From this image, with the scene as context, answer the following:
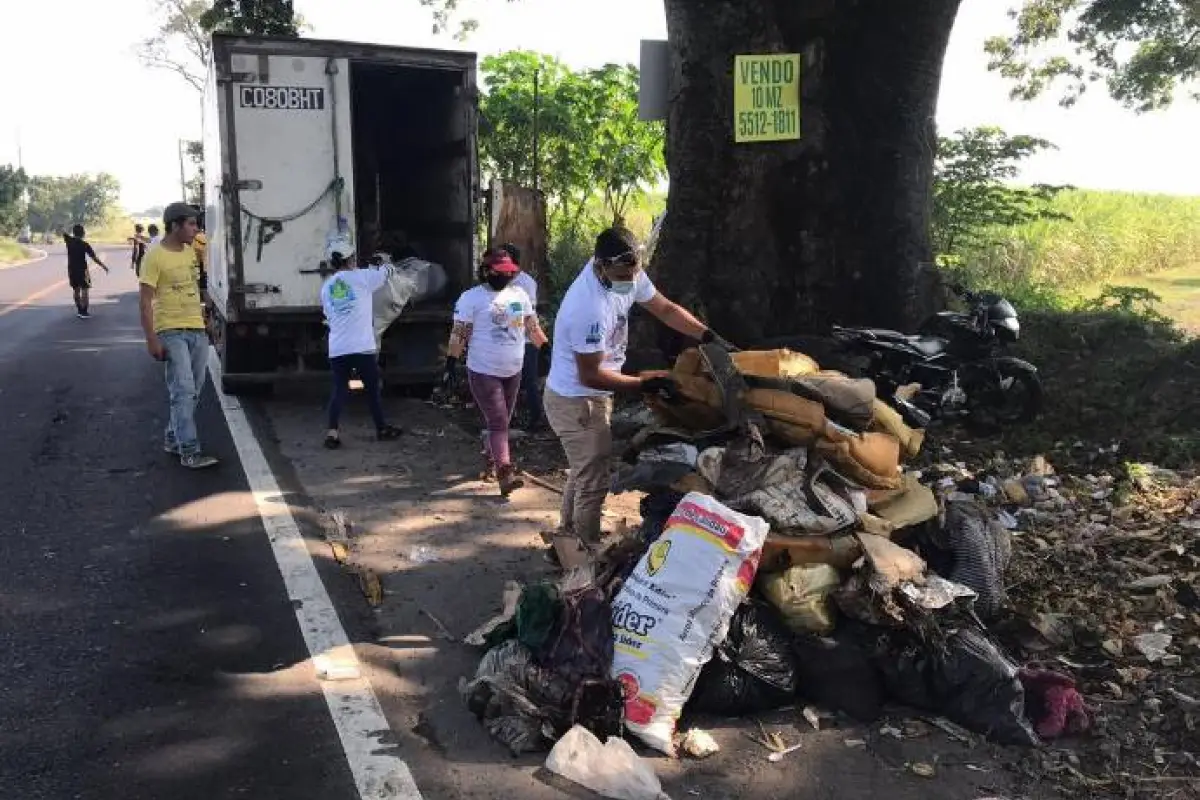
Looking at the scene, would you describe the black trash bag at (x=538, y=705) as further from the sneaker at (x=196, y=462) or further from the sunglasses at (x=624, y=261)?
the sneaker at (x=196, y=462)

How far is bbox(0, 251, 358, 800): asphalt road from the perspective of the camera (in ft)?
10.8

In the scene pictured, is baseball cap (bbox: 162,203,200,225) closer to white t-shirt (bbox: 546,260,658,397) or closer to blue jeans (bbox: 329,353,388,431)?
blue jeans (bbox: 329,353,388,431)

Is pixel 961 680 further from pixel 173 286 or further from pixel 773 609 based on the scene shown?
pixel 173 286

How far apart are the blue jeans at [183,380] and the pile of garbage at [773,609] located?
12.5 ft

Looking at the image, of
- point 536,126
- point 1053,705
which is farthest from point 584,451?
point 536,126

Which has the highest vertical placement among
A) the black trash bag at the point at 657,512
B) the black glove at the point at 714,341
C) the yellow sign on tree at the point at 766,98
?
the yellow sign on tree at the point at 766,98

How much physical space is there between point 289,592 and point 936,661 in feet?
10.0

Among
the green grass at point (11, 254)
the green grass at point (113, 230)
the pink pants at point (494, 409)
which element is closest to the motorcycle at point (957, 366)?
the pink pants at point (494, 409)

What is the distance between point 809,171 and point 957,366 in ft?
6.04

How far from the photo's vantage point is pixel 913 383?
708cm

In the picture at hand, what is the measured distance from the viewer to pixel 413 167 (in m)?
11.8

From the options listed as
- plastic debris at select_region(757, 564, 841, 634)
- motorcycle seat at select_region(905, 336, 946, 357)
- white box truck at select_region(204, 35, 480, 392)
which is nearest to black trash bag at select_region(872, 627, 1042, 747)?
plastic debris at select_region(757, 564, 841, 634)

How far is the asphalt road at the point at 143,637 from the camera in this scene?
3.28 metres

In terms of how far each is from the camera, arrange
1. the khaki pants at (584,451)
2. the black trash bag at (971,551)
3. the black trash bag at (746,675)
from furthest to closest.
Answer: the khaki pants at (584,451), the black trash bag at (971,551), the black trash bag at (746,675)
